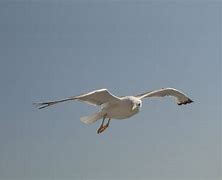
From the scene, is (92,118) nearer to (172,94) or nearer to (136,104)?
(136,104)

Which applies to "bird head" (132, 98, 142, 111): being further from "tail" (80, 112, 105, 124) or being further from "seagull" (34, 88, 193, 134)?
"tail" (80, 112, 105, 124)

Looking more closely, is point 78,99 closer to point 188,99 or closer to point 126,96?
point 126,96

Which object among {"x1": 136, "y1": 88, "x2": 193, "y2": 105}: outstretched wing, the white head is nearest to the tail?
the white head

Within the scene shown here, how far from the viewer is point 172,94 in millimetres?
8609

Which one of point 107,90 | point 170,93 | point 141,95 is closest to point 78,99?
point 107,90

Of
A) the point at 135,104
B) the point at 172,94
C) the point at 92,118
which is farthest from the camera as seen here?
the point at 172,94

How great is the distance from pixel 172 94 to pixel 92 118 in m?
2.08

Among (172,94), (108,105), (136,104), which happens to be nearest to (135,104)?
(136,104)

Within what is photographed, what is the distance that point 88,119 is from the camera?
7.12m

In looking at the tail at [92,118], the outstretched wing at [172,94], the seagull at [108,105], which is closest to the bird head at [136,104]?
the seagull at [108,105]

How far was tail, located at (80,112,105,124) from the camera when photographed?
23.3 ft

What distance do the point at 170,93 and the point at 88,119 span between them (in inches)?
81.4

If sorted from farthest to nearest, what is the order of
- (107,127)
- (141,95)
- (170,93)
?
1. (170,93)
2. (141,95)
3. (107,127)

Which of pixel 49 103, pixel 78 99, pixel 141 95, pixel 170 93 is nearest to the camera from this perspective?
pixel 49 103
